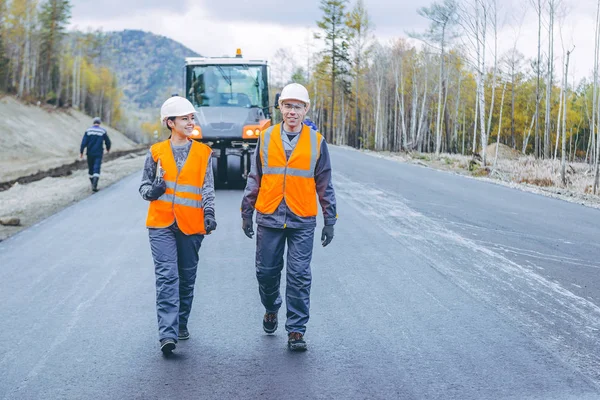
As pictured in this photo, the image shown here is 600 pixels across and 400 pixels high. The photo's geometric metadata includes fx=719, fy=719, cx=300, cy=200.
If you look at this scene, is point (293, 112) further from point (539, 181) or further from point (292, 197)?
point (539, 181)

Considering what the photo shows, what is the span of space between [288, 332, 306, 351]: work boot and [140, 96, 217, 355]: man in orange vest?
85 cm

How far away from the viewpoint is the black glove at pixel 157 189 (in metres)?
5.38

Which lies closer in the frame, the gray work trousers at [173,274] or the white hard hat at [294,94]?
the gray work trousers at [173,274]

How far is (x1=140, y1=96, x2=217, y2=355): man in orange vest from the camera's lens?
5.39 metres

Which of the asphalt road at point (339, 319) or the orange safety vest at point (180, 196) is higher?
the orange safety vest at point (180, 196)

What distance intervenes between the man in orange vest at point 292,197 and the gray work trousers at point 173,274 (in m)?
0.51

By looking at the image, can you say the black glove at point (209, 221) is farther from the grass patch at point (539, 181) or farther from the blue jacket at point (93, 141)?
the grass patch at point (539, 181)

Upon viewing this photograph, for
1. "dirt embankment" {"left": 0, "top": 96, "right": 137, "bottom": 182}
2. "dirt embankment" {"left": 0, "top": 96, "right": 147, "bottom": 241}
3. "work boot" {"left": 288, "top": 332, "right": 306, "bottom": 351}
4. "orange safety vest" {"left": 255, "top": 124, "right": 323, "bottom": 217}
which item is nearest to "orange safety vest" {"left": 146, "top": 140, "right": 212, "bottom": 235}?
"orange safety vest" {"left": 255, "top": 124, "right": 323, "bottom": 217}

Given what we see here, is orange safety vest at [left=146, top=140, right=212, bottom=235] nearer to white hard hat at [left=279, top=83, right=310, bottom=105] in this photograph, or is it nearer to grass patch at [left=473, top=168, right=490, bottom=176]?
white hard hat at [left=279, top=83, right=310, bottom=105]

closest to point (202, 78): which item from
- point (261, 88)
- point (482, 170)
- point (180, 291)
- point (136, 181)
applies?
point (261, 88)

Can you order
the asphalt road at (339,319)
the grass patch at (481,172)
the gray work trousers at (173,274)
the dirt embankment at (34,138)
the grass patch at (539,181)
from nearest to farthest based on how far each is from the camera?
1. the asphalt road at (339,319)
2. the gray work trousers at (173,274)
3. the grass patch at (539,181)
4. the grass patch at (481,172)
5. the dirt embankment at (34,138)

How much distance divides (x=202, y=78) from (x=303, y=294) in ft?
43.8

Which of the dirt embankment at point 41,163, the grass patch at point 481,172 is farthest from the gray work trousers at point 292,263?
the grass patch at point 481,172

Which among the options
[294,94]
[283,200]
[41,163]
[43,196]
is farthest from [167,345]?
[41,163]
